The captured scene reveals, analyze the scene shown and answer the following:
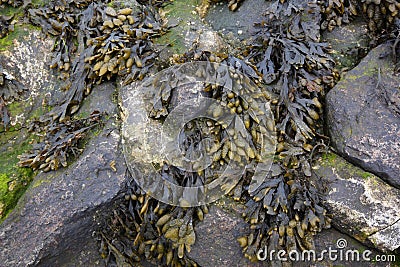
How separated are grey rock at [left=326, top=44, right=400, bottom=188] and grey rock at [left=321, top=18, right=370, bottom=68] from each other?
182 millimetres

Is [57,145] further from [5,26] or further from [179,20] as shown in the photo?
[179,20]

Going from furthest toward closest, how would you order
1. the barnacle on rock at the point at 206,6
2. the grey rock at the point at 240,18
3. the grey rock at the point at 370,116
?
1. the barnacle on rock at the point at 206,6
2. the grey rock at the point at 240,18
3. the grey rock at the point at 370,116

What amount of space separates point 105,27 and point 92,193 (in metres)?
1.61

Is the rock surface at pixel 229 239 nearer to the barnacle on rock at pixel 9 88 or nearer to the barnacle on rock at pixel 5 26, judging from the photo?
the barnacle on rock at pixel 9 88

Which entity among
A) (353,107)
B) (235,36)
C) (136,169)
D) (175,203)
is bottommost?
(175,203)

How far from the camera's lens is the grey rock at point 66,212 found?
2898mm

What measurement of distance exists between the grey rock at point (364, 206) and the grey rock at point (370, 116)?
95 millimetres

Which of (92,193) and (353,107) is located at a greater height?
(353,107)

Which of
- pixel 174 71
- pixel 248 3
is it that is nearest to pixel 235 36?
pixel 248 3

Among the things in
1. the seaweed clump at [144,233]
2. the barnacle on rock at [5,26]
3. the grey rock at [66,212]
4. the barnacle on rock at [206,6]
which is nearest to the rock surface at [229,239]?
the seaweed clump at [144,233]

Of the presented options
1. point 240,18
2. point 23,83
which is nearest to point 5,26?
point 23,83

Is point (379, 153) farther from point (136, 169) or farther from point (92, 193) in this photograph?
point (92, 193)

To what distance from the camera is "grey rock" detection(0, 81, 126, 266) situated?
114 inches

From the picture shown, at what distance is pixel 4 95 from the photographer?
11.7 ft
